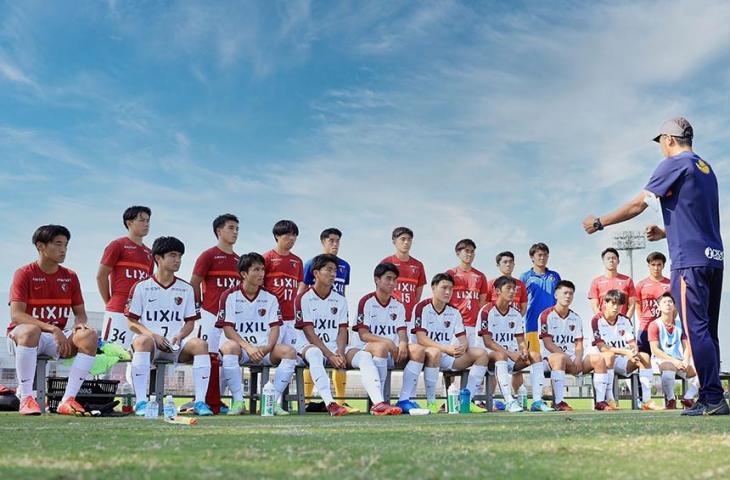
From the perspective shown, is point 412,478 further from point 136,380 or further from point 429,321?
point 429,321

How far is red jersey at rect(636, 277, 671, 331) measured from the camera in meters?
13.4

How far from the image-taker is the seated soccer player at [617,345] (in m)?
12.5

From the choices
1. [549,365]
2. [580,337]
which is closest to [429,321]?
[549,365]

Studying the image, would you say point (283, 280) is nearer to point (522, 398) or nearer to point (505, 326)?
point (505, 326)

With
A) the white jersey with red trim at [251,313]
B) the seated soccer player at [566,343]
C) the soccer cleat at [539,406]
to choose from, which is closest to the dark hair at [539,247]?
the seated soccer player at [566,343]

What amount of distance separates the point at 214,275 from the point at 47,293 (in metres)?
2.24

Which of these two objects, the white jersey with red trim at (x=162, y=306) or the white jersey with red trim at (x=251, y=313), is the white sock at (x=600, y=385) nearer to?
the white jersey with red trim at (x=251, y=313)

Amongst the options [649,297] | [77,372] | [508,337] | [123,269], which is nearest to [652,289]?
[649,297]

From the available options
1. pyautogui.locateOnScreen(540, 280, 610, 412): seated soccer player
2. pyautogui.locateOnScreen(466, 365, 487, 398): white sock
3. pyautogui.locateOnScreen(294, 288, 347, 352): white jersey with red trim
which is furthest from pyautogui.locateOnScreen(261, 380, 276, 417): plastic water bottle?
pyautogui.locateOnScreen(540, 280, 610, 412): seated soccer player

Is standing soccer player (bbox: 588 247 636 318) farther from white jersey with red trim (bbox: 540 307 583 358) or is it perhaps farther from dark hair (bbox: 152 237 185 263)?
dark hair (bbox: 152 237 185 263)

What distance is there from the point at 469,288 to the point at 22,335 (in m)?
6.79

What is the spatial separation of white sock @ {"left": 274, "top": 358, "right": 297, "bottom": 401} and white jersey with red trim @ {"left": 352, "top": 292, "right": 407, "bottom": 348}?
137 centimetres

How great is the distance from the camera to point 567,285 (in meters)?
12.8

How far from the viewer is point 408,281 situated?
11.9 m
